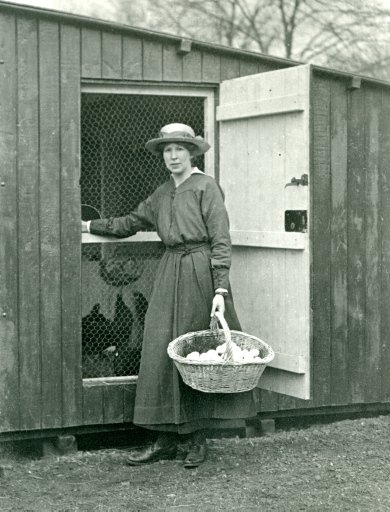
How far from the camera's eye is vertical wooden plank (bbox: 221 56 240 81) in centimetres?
676

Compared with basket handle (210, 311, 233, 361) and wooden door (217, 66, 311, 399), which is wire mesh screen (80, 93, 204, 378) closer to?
wooden door (217, 66, 311, 399)

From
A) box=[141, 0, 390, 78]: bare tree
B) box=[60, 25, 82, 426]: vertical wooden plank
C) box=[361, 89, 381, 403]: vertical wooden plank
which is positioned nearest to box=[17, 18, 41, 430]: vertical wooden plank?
box=[60, 25, 82, 426]: vertical wooden plank

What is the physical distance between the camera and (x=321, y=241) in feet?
23.0

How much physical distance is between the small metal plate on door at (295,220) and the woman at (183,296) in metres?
0.38

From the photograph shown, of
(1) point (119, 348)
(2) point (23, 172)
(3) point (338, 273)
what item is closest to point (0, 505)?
(1) point (119, 348)

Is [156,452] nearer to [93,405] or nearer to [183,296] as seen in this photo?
[93,405]

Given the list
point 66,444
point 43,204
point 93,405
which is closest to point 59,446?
point 66,444

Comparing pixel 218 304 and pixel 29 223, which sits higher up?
pixel 29 223

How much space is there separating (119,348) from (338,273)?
167 centimetres

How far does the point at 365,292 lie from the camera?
23.8ft

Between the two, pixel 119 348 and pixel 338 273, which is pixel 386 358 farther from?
pixel 119 348

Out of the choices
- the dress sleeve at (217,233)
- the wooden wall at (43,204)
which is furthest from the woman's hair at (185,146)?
the wooden wall at (43,204)

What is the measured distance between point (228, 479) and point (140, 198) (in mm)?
2034

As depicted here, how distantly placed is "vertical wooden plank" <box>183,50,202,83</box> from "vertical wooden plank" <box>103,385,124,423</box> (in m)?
2.15
